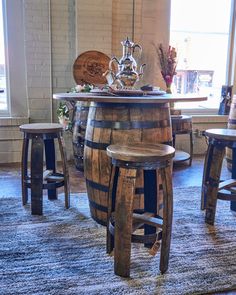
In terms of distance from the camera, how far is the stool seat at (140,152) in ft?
5.38

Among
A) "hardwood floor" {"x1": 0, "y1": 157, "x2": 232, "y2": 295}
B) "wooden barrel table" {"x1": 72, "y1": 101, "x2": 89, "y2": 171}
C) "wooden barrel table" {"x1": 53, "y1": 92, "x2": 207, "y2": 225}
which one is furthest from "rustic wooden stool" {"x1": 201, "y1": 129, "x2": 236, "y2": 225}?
"wooden barrel table" {"x1": 72, "y1": 101, "x2": 89, "y2": 171}

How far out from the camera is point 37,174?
2430mm

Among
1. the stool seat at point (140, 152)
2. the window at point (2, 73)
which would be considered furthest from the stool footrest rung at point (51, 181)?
the window at point (2, 73)

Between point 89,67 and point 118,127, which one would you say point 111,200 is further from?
point 89,67

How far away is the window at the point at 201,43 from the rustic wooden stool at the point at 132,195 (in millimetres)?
2862

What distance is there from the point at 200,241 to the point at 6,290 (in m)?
1.17

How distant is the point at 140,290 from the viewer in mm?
1641

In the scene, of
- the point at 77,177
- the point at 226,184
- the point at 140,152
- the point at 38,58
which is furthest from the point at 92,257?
the point at 38,58

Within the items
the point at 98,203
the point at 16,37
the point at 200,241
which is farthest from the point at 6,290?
the point at 16,37

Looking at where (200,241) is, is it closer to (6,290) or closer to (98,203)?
(98,203)

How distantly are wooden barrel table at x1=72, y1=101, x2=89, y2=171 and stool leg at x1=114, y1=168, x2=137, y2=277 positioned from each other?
1779 mm

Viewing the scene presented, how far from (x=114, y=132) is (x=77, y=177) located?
151cm

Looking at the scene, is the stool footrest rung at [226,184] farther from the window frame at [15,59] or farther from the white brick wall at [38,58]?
the window frame at [15,59]

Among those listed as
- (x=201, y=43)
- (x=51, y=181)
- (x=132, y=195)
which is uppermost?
(x=201, y=43)
